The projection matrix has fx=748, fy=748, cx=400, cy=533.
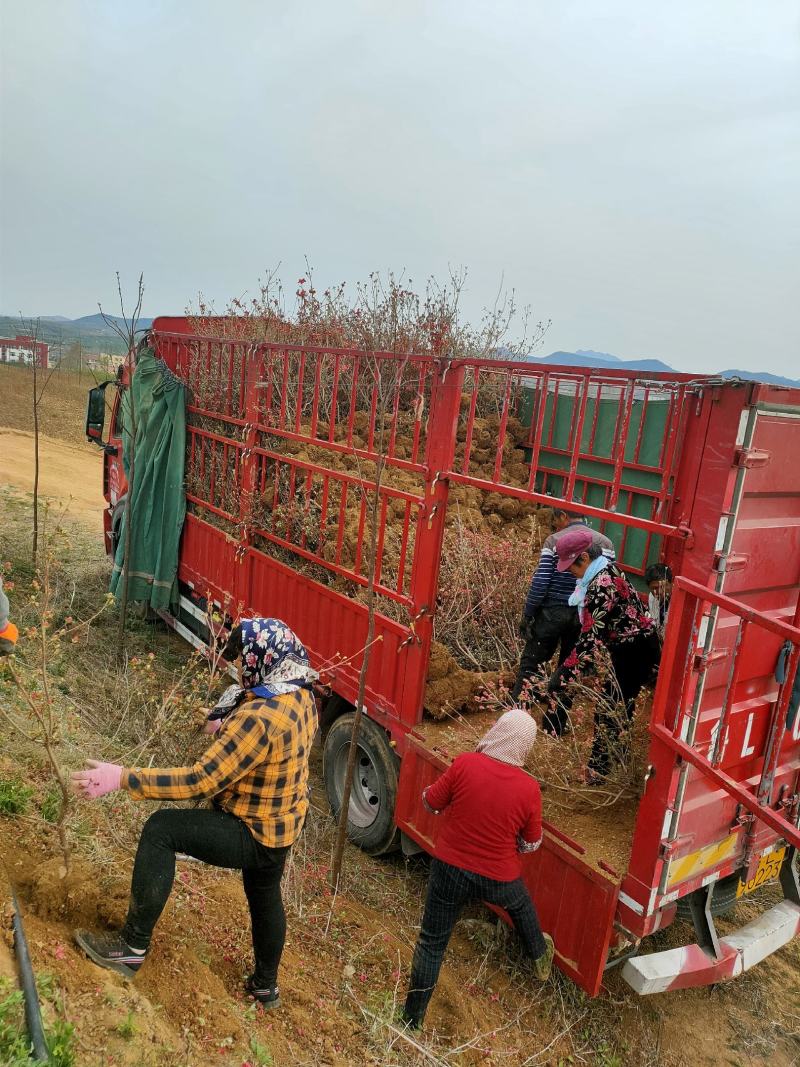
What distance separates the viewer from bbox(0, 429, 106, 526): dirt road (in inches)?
518

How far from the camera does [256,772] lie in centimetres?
250

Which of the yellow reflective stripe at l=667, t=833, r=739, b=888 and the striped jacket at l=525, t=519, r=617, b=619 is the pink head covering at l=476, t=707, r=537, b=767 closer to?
the yellow reflective stripe at l=667, t=833, r=739, b=888

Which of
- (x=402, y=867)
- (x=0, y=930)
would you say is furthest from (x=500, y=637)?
(x=0, y=930)

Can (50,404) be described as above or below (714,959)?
above

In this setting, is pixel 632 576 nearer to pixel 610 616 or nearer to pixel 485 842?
pixel 610 616

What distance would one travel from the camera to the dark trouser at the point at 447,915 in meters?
2.95

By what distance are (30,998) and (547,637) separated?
308 centimetres

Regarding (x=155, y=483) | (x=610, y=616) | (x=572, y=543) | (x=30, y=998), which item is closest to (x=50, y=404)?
(x=155, y=483)

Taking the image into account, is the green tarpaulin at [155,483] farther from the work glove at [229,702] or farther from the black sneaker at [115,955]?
the black sneaker at [115,955]

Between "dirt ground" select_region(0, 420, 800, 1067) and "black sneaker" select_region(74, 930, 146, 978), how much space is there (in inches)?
1.7

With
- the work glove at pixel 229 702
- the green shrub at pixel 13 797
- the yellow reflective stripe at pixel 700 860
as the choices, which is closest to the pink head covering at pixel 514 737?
the yellow reflective stripe at pixel 700 860

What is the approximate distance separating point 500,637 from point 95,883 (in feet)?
10.1

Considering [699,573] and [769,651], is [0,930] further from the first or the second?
[769,651]

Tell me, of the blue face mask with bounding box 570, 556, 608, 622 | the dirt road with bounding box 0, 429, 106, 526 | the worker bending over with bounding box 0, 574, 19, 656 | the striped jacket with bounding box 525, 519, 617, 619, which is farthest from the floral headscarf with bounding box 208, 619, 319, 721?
the dirt road with bounding box 0, 429, 106, 526
